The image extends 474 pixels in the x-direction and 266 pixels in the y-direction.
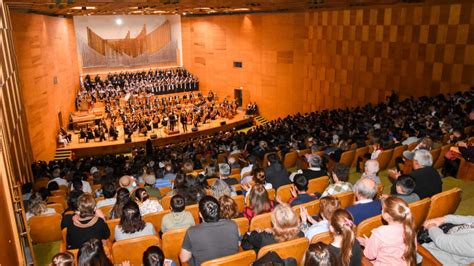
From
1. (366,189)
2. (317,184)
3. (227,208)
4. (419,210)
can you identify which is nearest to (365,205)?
(366,189)

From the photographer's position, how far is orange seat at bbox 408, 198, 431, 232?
3.56 meters

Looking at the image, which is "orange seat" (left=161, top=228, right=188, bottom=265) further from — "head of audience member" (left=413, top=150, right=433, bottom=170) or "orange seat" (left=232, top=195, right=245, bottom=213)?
"head of audience member" (left=413, top=150, right=433, bottom=170)

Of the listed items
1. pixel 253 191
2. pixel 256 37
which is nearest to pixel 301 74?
pixel 256 37

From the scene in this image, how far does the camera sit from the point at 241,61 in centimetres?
2156

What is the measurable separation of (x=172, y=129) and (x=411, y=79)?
379 inches

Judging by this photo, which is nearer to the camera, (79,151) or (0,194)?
(0,194)

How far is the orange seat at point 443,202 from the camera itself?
375cm

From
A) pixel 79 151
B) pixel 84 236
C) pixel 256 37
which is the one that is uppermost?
pixel 256 37

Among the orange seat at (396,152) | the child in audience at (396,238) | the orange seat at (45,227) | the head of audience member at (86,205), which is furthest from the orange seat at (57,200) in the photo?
the orange seat at (396,152)

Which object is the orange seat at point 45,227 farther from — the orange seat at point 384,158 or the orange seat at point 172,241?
the orange seat at point 384,158

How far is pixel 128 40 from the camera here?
934 inches

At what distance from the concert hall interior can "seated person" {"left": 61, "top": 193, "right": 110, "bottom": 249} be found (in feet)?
0.05

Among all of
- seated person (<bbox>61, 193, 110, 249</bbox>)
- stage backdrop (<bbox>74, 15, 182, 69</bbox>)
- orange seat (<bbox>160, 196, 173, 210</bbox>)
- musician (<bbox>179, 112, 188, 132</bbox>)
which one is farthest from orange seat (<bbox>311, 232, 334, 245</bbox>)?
stage backdrop (<bbox>74, 15, 182, 69</bbox>)

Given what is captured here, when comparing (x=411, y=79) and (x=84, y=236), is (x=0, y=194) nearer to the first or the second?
(x=84, y=236)
